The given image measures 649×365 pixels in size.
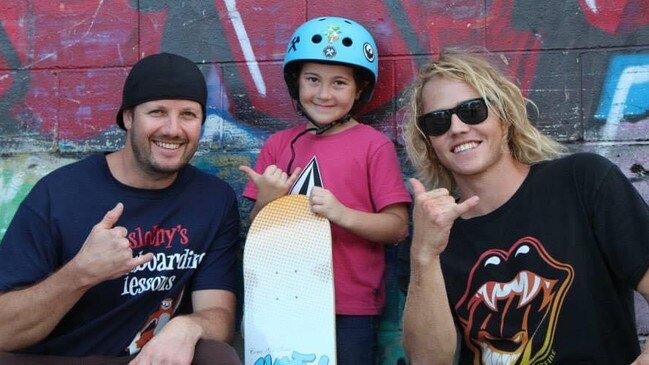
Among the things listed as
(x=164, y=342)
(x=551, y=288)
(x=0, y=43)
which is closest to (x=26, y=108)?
(x=0, y=43)

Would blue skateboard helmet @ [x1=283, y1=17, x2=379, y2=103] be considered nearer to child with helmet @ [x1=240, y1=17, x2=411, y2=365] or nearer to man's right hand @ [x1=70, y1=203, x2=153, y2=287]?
child with helmet @ [x1=240, y1=17, x2=411, y2=365]

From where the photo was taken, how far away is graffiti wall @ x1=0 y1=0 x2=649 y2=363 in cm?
360

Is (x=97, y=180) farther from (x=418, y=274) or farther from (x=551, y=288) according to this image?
(x=551, y=288)

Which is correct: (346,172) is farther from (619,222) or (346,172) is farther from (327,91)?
(619,222)

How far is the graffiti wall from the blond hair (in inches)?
24.9

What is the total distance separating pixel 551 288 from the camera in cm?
272

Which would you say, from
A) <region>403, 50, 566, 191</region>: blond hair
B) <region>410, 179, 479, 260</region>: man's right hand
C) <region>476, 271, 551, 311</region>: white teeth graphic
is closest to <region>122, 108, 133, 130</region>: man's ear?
<region>403, 50, 566, 191</region>: blond hair

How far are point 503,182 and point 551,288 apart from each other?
1.40ft

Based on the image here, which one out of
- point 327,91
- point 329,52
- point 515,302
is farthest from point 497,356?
point 329,52

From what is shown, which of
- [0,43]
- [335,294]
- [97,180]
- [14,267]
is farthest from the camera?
[0,43]

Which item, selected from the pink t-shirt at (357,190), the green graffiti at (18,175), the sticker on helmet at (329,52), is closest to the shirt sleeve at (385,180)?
the pink t-shirt at (357,190)

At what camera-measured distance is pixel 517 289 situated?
2.77 m

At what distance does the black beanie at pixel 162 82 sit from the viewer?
3.09 metres

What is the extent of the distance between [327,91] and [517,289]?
1199mm
